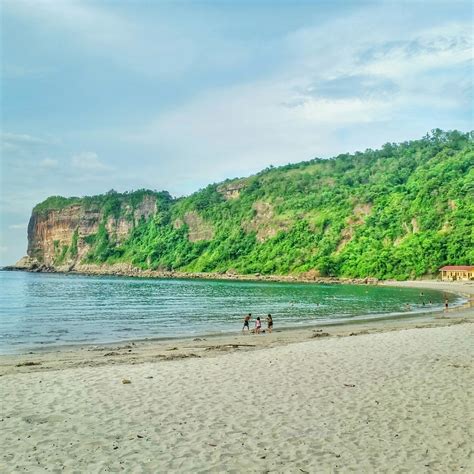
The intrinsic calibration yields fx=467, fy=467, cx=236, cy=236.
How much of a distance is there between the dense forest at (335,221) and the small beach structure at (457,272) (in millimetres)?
4917

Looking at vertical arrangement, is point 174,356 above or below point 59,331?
above

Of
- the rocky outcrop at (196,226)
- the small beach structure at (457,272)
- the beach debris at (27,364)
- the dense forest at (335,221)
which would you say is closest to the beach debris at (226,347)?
the beach debris at (27,364)

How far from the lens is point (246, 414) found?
973 centimetres

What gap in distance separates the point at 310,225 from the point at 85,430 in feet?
447

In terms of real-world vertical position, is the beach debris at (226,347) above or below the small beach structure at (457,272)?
below

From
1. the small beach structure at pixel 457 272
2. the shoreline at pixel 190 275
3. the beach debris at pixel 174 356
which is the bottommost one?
the shoreline at pixel 190 275

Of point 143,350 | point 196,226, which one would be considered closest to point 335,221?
point 196,226

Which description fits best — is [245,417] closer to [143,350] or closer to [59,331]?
[143,350]

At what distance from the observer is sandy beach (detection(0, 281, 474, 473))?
7395mm

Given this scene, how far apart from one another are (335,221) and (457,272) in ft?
152

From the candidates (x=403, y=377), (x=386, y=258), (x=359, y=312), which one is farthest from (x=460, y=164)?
(x=403, y=377)

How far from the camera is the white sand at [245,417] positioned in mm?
7375

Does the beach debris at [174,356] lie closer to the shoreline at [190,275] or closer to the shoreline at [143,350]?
the shoreline at [143,350]

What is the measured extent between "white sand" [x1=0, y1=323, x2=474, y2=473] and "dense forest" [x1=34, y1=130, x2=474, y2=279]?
96823mm
